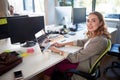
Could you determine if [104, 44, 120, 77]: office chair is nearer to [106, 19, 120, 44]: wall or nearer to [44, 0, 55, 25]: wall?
[106, 19, 120, 44]: wall

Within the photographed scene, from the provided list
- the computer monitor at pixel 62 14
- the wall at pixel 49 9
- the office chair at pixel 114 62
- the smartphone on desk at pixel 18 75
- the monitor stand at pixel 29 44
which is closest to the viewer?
the smartphone on desk at pixel 18 75

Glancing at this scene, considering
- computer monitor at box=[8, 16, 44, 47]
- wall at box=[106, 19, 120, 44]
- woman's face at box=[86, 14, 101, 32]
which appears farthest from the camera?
wall at box=[106, 19, 120, 44]

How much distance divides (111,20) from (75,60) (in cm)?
231


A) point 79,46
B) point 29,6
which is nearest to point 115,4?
point 79,46

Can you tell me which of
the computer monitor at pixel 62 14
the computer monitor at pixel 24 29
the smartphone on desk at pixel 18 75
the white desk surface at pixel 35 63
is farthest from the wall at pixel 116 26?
the smartphone on desk at pixel 18 75

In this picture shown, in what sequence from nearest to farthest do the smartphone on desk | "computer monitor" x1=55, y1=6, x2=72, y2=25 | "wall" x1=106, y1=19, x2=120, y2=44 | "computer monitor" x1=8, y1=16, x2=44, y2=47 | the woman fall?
1. the smartphone on desk
2. the woman
3. "computer monitor" x1=8, y1=16, x2=44, y2=47
4. "computer monitor" x1=55, y1=6, x2=72, y2=25
5. "wall" x1=106, y1=19, x2=120, y2=44

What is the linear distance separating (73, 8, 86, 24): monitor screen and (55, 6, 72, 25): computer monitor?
156 millimetres

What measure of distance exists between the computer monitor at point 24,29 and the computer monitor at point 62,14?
83cm

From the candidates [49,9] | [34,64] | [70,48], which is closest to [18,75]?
[34,64]

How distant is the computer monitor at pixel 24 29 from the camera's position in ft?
6.14

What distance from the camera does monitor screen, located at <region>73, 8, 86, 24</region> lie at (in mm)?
2977

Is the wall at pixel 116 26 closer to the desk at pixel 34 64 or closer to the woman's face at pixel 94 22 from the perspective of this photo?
the woman's face at pixel 94 22

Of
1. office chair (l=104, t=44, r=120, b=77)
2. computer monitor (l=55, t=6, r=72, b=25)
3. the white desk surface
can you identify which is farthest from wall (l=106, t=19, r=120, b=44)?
the white desk surface

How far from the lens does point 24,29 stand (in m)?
1.96
